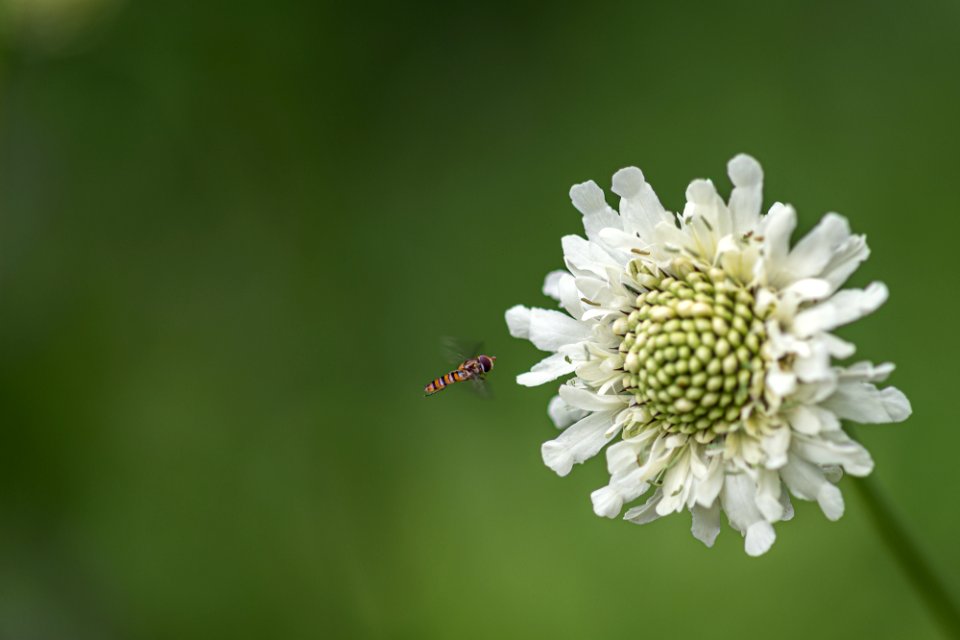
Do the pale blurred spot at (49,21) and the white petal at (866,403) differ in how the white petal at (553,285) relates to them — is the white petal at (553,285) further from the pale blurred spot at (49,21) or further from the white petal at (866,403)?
the pale blurred spot at (49,21)

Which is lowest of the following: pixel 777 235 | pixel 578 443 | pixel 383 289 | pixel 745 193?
pixel 578 443

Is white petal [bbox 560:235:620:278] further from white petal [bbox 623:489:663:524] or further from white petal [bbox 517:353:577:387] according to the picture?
white petal [bbox 623:489:663:524]

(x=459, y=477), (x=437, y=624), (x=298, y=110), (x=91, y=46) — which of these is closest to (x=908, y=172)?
(x=459, y=477)

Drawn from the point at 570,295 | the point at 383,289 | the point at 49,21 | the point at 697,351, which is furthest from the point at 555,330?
the point at 49,21

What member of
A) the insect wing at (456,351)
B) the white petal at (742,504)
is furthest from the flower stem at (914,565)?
Result: the insect wing at (456,351)

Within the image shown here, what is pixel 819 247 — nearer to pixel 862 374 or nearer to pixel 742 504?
pixel 862 374

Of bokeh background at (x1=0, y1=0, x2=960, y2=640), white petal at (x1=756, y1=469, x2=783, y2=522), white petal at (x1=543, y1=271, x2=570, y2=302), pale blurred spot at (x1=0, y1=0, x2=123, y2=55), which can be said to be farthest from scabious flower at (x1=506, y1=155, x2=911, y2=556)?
pale blurred spot at (x1=0, y1=0, x2=123, y2=55)
